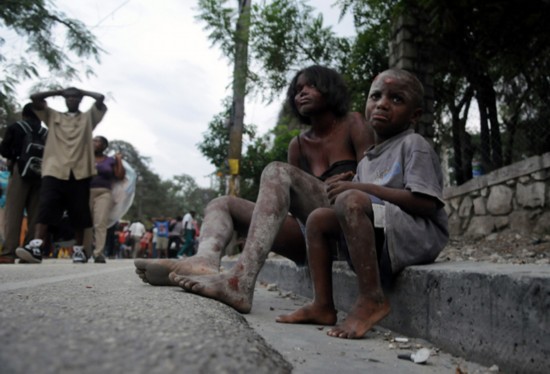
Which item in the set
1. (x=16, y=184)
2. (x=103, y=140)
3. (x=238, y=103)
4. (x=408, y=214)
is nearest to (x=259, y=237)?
(x=408, y=214)

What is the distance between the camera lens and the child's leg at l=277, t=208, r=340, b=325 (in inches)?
79.4

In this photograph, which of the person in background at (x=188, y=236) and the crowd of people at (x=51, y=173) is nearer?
the crowd of people at (x=51, y=173)

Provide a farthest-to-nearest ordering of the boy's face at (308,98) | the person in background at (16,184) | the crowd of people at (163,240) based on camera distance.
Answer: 1. the crowd of people at (163,240)
2. the person in background at (16,184)
3. the boy's face at (308,98)

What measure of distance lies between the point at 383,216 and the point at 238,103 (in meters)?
7.03

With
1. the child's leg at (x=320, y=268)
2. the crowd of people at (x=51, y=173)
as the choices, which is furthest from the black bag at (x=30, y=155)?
the child's leg at (x=320, y=268)

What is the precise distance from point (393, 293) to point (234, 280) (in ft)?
2.22

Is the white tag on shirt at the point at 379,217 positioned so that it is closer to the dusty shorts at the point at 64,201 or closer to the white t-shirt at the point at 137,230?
the dusty shorts at the point at 64,201

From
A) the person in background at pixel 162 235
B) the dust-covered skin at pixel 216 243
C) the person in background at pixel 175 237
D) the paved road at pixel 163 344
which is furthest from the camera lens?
the person in background at pixel 175 237

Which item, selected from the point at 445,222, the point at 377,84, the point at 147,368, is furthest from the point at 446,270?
the point at 147,368

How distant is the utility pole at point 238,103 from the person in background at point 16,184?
3.28 m

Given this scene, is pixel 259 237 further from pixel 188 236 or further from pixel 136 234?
pixel 136 234

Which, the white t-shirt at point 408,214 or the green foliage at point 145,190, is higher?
the green foliage at point 145,190

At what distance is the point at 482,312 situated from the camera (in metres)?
1.39

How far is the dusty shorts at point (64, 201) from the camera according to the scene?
17.6 feet
